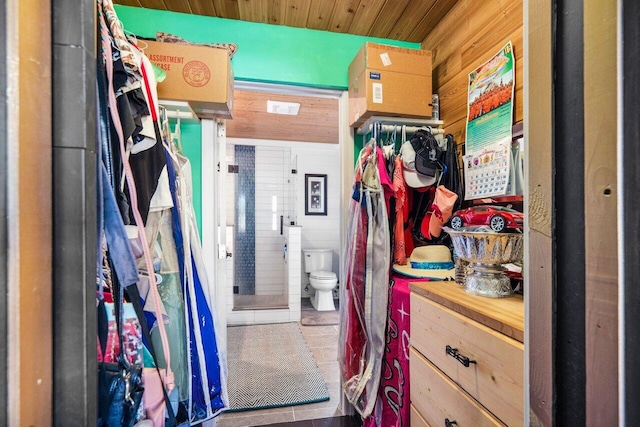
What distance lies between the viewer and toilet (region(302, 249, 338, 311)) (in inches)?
131

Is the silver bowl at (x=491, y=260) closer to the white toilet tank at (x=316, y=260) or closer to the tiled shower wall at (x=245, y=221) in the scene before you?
the white toilet tank at (x=316, y=260)

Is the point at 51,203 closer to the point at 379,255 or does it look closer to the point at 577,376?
the point at 577,376

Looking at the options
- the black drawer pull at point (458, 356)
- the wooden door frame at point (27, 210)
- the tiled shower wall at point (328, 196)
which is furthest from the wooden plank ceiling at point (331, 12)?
the tiled shower wall at point (328, 196)

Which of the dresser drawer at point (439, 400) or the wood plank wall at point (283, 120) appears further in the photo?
the wood plank wall at point (283, 120)

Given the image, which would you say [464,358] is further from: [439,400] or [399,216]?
[399,216]

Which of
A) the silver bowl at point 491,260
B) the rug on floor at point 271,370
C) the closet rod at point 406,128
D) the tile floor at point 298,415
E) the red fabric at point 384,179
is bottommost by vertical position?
the tile floor at point 298,415

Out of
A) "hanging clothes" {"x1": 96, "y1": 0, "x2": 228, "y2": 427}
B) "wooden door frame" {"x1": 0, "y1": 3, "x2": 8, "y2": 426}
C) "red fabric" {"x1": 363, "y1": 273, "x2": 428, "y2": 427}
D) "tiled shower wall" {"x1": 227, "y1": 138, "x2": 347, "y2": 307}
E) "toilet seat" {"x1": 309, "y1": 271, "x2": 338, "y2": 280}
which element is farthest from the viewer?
"tiled shower wall" {"x1": 227, "y1": 138, "x2": 347, "y2": 307}

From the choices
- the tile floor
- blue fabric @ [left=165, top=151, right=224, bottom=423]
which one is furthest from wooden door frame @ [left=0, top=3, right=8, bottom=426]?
the tile floor

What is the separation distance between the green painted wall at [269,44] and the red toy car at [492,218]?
1.13 meters

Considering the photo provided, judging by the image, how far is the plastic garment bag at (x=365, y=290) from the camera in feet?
4.46

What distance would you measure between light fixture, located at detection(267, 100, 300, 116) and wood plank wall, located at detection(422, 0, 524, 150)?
4.11 ft

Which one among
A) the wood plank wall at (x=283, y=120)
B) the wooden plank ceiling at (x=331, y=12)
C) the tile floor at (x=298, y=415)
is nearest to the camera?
the wooden plank ceiling at (x=331, y=12)

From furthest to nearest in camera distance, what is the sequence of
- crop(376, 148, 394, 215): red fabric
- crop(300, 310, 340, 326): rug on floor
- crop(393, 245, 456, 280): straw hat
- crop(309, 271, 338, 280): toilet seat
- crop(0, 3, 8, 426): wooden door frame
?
crop(309, 271, 338, 280): toilet seat
crop(300, 310, 340, 326): rug on floor
crop(376, 148, 394, 215): red fabric
crop(393, 245, 456, 280): straw hat
crop(0, 3, 8, 426): wooden door frame

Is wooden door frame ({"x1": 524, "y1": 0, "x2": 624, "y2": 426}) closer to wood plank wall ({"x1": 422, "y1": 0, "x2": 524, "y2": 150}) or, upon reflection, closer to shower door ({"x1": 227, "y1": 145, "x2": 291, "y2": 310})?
wood plank wall ({"x1": 422, "y1": 0, "x2": 524, "y2": 150})
